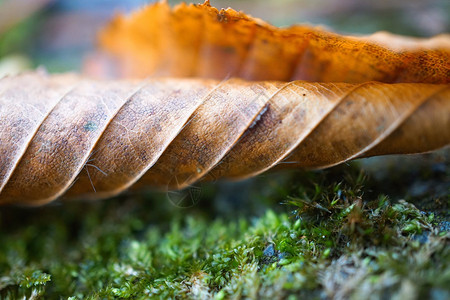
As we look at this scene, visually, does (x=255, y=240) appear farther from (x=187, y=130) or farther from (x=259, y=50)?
(x=259, y=50)

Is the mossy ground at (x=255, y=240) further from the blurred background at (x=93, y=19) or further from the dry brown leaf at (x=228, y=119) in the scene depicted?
the blurred background at (x=93, y=19)

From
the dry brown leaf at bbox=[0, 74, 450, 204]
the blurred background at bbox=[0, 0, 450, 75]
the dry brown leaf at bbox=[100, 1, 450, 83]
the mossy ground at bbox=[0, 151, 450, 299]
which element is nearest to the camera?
the mossy ground at bbox=[0, 151, 450, 299]

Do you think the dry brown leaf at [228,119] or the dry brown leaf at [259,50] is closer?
the dry brown leaf at [228,119]

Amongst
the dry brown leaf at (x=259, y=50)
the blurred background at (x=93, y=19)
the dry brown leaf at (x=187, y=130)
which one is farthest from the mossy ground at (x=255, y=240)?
the blurred background at (x=93, y=19)

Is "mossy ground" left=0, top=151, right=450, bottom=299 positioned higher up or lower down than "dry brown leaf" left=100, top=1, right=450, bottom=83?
lower down

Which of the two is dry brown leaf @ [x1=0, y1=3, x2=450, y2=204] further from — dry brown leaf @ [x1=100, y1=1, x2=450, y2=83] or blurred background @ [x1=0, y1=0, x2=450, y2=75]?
blurred background @ [x1=0, y1=0, x2=450, y2=75]

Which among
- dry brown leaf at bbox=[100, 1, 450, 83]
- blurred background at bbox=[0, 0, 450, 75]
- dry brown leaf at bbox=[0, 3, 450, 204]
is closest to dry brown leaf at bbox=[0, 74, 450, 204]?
dry brown leaf at bbox=[0, 3, 450, 204]
